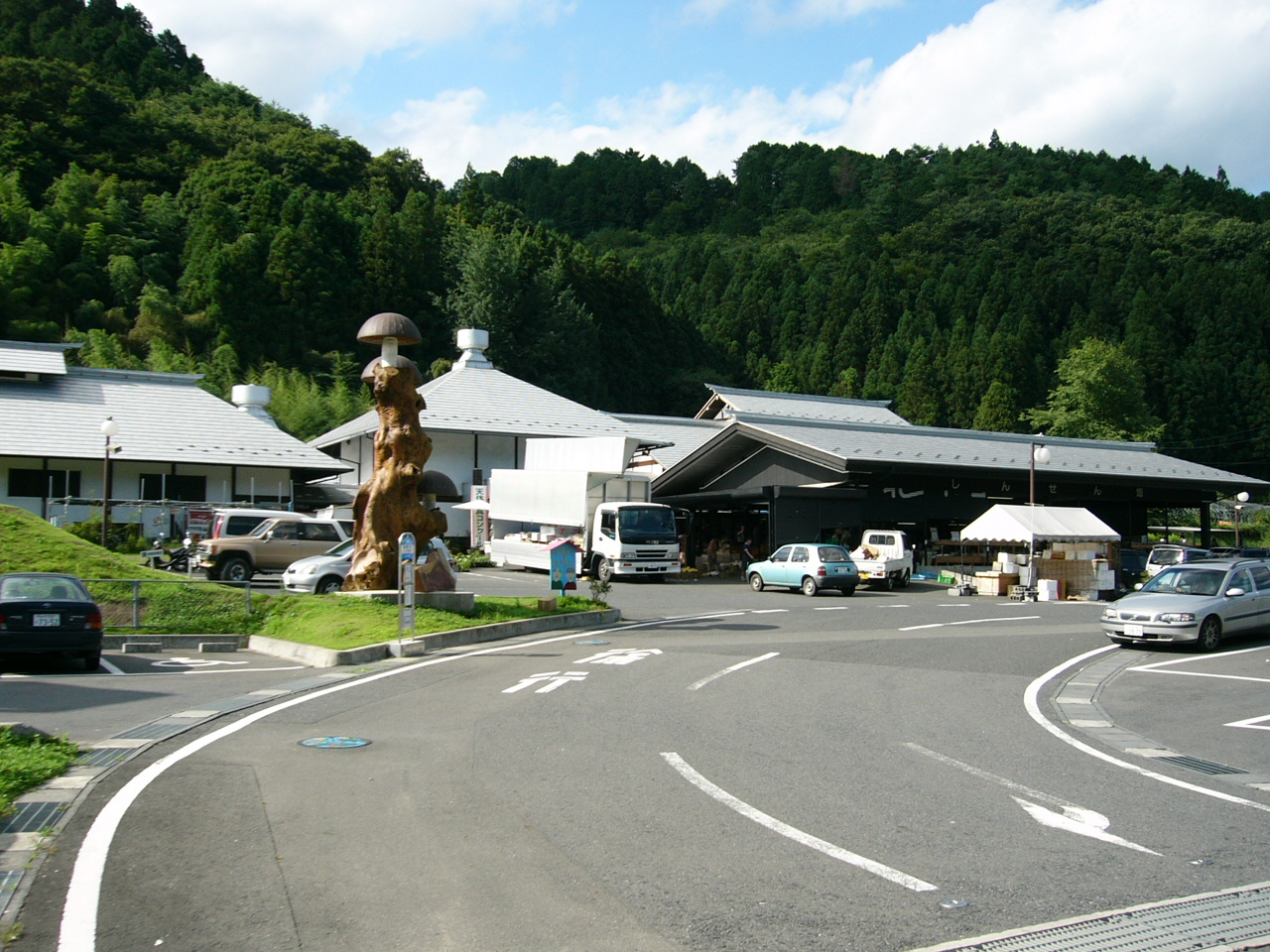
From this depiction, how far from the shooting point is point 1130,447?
4922 centimetres

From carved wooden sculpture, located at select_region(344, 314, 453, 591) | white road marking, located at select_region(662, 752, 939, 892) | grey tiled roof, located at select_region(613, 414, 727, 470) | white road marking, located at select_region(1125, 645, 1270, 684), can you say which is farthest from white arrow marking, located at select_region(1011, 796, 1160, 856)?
grey tiled roof, located at select_region(613, 414, 727, 470)

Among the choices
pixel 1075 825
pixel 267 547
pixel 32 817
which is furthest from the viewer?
pixel 267 547

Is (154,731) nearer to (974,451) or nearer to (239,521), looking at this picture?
(239,521)

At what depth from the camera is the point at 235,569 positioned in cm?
2681

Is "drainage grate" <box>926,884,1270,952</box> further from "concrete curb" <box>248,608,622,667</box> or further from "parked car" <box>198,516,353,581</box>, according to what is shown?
"parked car" <box>198,516,353,581</box>

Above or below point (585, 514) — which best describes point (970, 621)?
below

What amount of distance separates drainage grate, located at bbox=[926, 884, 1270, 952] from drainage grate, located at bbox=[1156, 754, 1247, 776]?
3956 mm

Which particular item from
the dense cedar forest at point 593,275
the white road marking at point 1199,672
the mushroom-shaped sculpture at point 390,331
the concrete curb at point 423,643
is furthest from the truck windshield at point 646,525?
the dense cedar forest at point 593,275

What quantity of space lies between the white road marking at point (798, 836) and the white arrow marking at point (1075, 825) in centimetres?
168

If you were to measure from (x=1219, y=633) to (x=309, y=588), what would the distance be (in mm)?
17917

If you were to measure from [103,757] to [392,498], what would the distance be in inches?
462

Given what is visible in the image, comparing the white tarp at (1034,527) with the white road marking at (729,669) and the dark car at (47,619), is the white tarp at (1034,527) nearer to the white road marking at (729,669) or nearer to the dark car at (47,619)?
the white road marking at (729,669)

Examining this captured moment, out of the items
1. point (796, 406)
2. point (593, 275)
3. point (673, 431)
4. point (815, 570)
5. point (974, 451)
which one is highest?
point (593, 275)

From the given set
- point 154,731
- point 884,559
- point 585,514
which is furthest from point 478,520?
point 154,731
